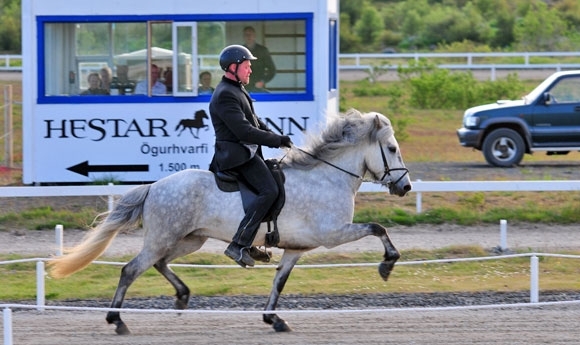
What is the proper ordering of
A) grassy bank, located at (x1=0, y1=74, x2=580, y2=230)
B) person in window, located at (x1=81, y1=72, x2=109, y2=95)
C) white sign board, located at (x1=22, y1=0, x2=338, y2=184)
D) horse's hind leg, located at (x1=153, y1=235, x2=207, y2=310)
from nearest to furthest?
horse's hind leg, located at (x1=153, y1=235, x2=207, y2=310)
grassy bank, located at (x1=0, y1=74, x2=580, y2=230)
white sign board, located at (x1=22, y1=0, x2=338, y2=184)
person in window, located at (x1=81, y1=72, x2=109, y2=95)

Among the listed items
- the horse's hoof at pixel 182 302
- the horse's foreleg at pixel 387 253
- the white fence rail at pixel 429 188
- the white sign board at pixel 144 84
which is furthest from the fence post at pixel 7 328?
the white sign board at pixel 144 84

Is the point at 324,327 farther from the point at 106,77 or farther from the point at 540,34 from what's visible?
the point at 540,34

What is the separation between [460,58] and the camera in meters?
45.0

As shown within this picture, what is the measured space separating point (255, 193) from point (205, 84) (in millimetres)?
8924

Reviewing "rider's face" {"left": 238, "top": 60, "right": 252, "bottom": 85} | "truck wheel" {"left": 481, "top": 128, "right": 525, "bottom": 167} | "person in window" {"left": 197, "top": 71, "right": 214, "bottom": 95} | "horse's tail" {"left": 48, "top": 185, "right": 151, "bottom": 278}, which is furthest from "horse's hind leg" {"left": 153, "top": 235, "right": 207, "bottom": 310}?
"truck wheel" {"left": 481, "top": 128, "right": 525, "bottom": 167}

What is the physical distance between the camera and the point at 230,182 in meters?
10.9

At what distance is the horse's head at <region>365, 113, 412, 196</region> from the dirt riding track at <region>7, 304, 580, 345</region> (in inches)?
51.3

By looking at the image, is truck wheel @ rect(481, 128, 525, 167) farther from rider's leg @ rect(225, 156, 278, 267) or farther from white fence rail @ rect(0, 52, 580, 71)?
white fence rail @ rect(0, 52, 580, 71)

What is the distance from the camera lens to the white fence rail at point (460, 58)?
3982cm

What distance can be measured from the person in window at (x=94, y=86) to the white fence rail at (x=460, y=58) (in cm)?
1888

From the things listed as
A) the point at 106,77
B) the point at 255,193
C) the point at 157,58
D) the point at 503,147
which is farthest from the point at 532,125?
the point at 255,193

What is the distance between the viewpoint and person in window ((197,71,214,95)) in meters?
19.5

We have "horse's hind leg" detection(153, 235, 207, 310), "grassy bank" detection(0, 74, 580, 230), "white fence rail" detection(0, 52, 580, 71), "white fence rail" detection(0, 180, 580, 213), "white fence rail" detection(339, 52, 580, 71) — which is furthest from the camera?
"white fence rail" detection(339, 52, 580, 71)

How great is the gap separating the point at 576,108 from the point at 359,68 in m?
18.7
